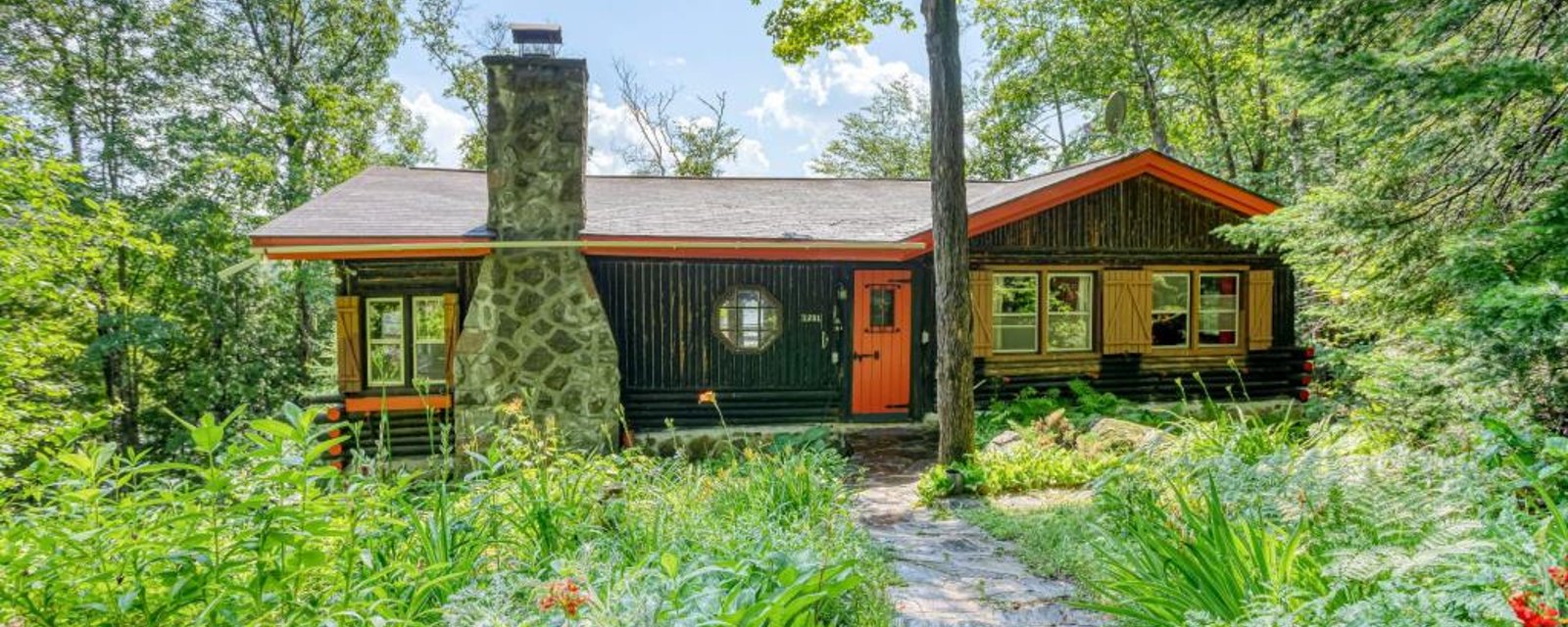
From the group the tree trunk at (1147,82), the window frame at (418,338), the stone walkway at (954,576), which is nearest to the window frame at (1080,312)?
the stone walkway at (954,576)

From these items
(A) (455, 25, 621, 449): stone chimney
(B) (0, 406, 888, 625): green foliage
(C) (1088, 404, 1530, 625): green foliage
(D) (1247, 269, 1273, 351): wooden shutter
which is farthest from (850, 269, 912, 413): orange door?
(B) (0, 406, 888, 625): green foliage

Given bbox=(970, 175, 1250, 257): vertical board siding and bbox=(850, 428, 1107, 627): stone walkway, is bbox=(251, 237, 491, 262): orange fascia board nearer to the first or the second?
bbox=(850, 428, 1107, 627): stone walkway

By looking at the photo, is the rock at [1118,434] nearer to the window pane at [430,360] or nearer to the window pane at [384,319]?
the window pane at [430,360]

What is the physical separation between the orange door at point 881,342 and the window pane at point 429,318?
182 inches

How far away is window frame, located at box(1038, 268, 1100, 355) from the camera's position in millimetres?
9461

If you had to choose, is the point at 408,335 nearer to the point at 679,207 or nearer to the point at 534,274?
the point at 534,274

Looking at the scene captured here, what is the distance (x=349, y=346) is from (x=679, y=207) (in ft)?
13.2

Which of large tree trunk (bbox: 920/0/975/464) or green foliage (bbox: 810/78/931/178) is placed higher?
green foliage (bbox: 810/78/931/178)

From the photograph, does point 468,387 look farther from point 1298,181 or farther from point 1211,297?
point 1298,181

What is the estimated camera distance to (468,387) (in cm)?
751

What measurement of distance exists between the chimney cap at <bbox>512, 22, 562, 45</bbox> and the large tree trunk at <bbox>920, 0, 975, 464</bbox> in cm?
395

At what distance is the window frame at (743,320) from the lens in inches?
340

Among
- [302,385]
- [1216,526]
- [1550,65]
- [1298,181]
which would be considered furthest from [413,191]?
[1298,181]

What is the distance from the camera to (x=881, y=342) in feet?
29.6
